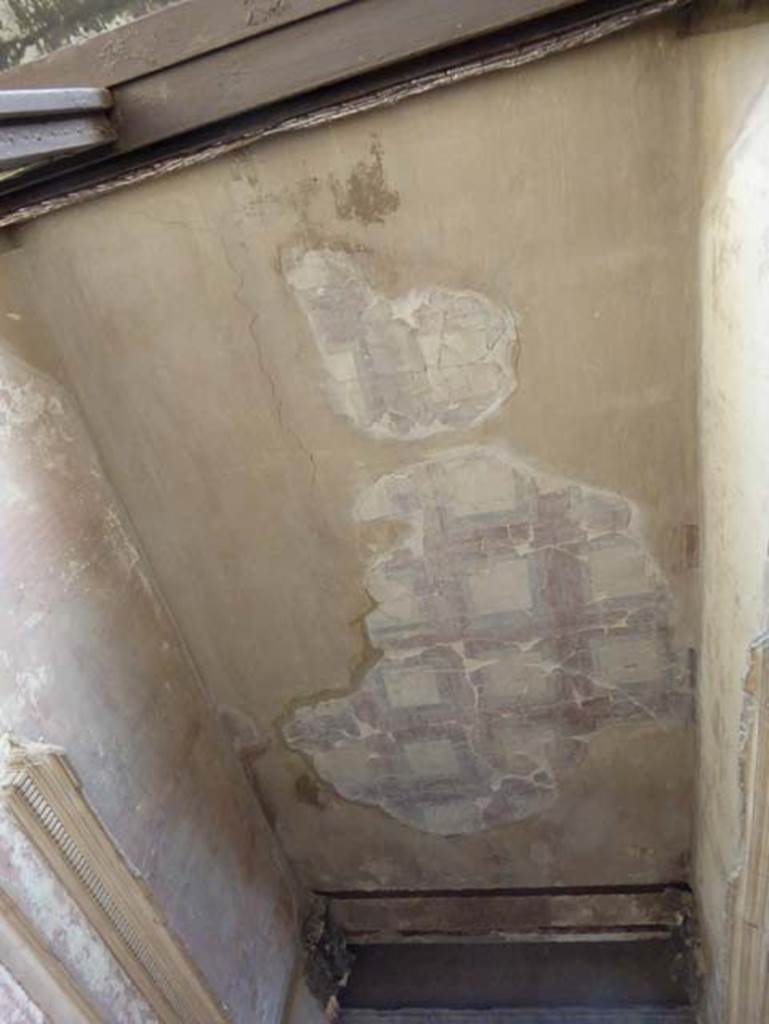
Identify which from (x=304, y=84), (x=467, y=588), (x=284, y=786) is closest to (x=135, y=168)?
(x=304, y=84)

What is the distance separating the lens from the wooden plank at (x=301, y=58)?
5.13 feet

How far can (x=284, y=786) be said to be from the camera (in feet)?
9.88

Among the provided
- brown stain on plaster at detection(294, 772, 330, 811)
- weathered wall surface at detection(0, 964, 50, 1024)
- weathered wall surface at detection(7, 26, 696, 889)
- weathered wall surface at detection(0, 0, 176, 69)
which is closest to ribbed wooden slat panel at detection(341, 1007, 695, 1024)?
weathered wall surface at detection(7, 26, 696, 889)

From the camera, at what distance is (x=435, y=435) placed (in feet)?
7.27

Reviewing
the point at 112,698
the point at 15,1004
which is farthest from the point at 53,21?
the point at 15,1004

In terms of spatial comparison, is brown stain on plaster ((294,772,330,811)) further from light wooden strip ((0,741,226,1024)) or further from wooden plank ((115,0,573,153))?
wooden plank ((115,0,573,153))

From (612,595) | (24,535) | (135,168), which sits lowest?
(612,595)

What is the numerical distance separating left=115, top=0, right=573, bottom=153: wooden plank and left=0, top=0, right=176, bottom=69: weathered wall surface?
0.18 m

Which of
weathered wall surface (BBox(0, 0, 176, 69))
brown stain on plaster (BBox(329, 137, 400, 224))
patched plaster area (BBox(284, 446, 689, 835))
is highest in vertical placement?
weathered wall surface (BBox(0, 0, 176, 69))

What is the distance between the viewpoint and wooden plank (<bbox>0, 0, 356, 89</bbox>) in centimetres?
160

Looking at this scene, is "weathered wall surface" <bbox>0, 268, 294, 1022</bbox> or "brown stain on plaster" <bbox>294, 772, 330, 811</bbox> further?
"brown stain on plaster" <bbox>294, 772, 330, 811</bbox>

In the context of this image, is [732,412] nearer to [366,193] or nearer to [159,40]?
[366,193]

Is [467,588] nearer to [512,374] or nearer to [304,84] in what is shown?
[512,374]

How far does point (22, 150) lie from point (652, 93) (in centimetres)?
143
